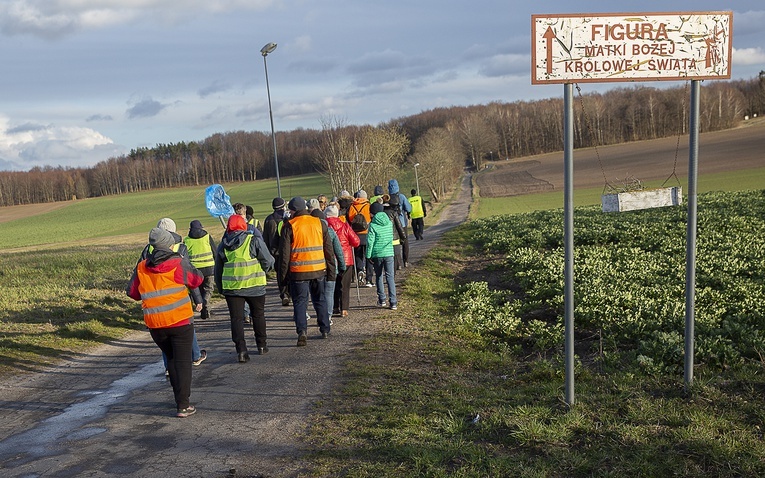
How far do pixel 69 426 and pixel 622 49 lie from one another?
6.36 meters

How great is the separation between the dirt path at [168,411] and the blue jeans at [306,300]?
1.02 feet

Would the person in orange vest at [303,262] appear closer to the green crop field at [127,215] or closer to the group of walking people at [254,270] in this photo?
the group of walking people at [254,270]

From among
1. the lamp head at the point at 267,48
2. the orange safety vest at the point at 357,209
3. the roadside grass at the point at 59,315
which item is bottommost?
the roadside grass at the point at 59,315

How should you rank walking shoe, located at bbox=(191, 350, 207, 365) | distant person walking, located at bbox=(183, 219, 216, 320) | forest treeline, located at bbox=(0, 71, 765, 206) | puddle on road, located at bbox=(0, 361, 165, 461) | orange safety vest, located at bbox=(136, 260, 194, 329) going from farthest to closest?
forest treeline, located at bbox=(0, 71, 765, 206) → distant person walking, located at bbox=(183, 219, 216, 320) → walking shoe, located at bbox=(191, 350, 207, 365) → orange safety vest, located at bbox=(136, 260, 194, 329) → puddle on road, located at bbox=(0, 361, 165, 461)

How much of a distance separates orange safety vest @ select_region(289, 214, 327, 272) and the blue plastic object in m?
5.48

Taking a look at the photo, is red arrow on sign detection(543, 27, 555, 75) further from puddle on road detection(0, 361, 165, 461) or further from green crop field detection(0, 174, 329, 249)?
green crop field detection(0, 174, 329, 249)

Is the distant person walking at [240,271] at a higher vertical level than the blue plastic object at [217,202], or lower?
lower

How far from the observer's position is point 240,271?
8.16m

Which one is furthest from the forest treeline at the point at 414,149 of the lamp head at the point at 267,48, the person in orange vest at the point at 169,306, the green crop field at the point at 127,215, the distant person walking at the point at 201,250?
the person in orange vest at the point at 169,306

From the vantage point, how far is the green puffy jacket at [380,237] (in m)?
11.1

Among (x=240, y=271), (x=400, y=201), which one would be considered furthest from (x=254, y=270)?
(x=400, y=201)

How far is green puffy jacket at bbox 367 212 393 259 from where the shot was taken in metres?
11.1

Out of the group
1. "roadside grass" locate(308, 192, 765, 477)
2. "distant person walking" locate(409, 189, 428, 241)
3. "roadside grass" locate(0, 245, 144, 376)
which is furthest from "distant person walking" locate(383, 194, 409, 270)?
"roadside grass" locate(0, 245, 144, 376)

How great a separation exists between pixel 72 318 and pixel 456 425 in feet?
31.5
